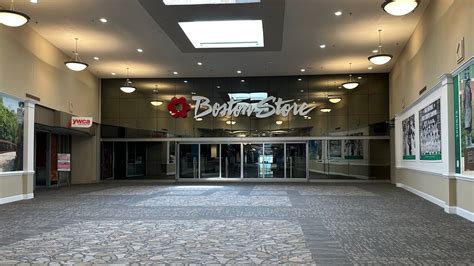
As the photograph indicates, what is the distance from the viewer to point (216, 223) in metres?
7.95

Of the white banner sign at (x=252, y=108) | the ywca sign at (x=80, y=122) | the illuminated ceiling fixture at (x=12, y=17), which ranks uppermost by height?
the illuminated ceiling fixture at (x=12, y=17)

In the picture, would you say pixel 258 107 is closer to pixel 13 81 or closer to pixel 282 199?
pixel 282 199

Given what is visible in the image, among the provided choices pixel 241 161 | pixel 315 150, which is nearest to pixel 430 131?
pixel 315 150

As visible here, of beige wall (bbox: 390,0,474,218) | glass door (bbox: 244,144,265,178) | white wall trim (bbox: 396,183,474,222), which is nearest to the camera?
white wall trim (bbox: 396,183,474,222)

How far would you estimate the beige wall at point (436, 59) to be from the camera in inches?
339

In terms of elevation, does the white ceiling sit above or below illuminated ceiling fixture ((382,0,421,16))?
above

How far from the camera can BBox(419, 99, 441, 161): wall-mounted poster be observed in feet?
35.4

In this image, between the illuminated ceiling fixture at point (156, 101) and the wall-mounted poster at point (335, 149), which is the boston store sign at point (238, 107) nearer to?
the illuminated ceiling fixture at point (156, 101)

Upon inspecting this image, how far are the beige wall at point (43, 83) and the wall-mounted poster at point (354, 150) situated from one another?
461 inches

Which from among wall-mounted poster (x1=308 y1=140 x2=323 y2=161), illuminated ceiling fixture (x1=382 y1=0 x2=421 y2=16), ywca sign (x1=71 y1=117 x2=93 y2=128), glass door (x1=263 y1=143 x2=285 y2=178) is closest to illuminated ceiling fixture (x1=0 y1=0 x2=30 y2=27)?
ywca sign (x1=71 y1=117 x2=93 y2=128)

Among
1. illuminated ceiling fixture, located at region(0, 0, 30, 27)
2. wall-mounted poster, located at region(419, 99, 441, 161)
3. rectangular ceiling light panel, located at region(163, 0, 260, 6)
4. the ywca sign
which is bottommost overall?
wall-mounted poster, located at region(419, 99, 441, 161)

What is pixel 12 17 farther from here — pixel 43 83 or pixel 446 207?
pixel 446 207

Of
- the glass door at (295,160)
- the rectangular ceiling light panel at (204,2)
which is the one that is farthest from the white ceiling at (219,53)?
the glass door at (295,160)

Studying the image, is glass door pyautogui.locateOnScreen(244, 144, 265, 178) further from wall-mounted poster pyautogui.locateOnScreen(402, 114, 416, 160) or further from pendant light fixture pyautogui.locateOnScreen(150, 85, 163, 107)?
wall-mounted poster pyautogui.locateOnScreen(402, 114, 416, 160)
